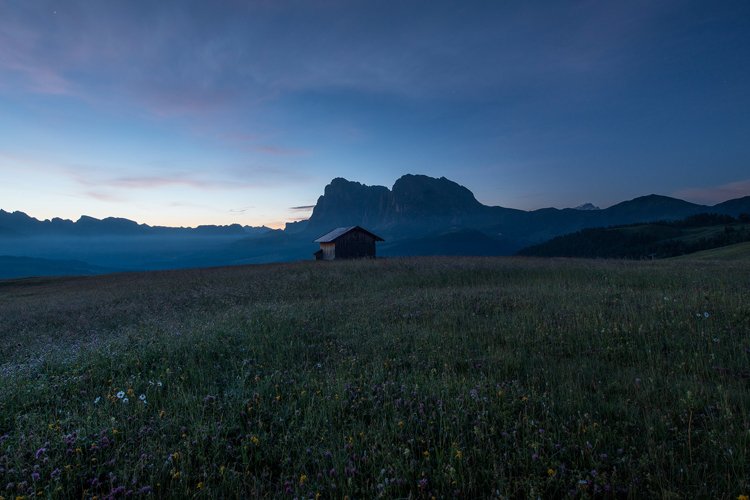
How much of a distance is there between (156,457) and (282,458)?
1.35 meters

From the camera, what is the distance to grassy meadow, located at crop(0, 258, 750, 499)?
3307 millimetres

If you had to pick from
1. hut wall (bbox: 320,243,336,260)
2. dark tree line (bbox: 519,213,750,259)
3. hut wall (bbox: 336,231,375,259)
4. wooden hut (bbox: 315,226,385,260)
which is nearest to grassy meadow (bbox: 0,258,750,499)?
wooden hut (bbox: 315,226,385,260)

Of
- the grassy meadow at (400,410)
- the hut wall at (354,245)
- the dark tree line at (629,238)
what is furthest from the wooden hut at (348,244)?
the dark tree line at (629,238)

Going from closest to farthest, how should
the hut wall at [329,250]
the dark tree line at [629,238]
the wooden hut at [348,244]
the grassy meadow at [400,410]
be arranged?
the grassy meadow at [400,410], the wooden hut at [348,244], the hut wall at [329,250], the dark tree line at [629,238]

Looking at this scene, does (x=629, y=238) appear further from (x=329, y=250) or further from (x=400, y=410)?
(x=400, y=410)

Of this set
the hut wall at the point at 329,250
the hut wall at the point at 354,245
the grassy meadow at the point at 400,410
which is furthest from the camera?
the hut wall at the point at 329,250

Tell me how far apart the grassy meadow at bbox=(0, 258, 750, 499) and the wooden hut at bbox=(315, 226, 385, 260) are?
1886 inches

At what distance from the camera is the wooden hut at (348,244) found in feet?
188

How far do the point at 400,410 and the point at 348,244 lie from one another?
178 feet

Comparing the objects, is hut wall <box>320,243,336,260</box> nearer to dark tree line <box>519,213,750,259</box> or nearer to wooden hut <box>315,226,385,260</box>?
wooden hut <box>315,226,385,260</box>

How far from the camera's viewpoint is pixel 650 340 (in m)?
6.95

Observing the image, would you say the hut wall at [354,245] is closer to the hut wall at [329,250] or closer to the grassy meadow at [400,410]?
the hut wall at [329,250]

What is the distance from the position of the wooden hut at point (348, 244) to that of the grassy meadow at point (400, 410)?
47.9 m

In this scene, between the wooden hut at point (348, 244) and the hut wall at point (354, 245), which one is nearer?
the wooden hut at point (348, 244)
